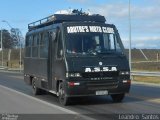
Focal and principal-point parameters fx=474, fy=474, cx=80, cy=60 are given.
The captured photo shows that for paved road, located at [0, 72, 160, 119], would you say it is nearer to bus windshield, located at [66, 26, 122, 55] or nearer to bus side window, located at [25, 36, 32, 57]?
bus windshield, located at [66, 26, 122, 55]

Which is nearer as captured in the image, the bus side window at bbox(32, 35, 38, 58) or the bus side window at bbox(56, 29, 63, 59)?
the bus side window at bbox(56, 29, 63, 59)

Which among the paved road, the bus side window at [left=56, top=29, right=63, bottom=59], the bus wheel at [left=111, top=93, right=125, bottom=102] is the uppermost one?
the bus side window at [left=56, top=29, right=63, bottom=59]

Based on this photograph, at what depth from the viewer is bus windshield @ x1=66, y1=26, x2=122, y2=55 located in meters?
15.9

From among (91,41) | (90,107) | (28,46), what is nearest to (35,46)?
(28,46)

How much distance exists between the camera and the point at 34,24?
2161 cm

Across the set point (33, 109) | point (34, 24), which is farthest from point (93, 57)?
point (34, 24)

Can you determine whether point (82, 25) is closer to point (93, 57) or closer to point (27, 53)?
point (93, 57)

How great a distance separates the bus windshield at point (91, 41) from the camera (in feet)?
52.1

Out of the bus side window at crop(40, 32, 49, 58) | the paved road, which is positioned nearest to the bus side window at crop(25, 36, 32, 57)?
the bus side window at crop(40, 32, 49, 58)

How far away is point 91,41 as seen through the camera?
16.2 metres

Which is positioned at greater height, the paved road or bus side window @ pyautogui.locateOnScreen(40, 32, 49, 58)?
bus side window @ pyautogui.locateOnScreen(40, 32, 49, 58)

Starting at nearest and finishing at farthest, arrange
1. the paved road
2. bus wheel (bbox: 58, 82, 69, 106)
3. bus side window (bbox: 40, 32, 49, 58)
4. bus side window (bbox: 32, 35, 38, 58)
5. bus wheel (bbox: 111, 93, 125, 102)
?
the paved road
bus wheel (bbox: 58, 82, 69, 106)
bus wheel (bbox: 111, 93, 125, 102)
bus side window (bbox: 40, 32, 49, 58)
bus side window (bbox: 32, 35, 38, 58)

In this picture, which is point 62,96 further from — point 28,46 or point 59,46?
point 28,46

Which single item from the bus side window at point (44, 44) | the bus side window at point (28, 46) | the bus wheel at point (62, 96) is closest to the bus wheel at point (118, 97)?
the bus wheel at point (62, 96)
